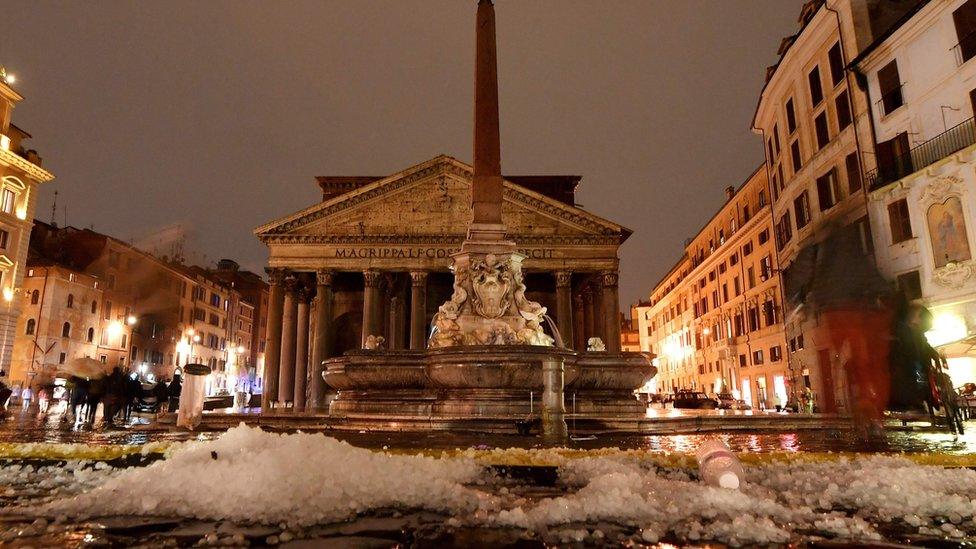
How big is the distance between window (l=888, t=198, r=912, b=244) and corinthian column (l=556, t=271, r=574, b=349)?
54.3 feet

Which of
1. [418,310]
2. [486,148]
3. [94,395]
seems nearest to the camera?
[94,395]

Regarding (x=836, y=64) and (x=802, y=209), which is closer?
(x=836, y=64)

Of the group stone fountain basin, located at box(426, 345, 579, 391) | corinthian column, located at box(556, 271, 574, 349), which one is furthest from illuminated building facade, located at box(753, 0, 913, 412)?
stone fountain basin, located at box(426, 345, 579, 391)

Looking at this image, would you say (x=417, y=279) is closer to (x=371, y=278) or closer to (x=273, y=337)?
(x=371, y=278)

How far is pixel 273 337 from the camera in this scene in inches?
1307

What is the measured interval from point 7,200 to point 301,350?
19.7 metres

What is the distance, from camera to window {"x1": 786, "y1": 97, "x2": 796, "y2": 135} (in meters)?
28.9

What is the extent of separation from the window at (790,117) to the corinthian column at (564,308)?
13488mm

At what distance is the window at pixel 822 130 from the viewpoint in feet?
84.5

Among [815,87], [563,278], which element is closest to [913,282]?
[815,87]

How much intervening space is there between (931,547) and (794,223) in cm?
2977

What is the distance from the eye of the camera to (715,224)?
50938mm

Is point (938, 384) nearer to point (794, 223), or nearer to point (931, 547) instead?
point (931, 547)

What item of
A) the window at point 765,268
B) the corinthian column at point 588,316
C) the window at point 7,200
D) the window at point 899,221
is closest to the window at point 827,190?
the window at point 899,221
